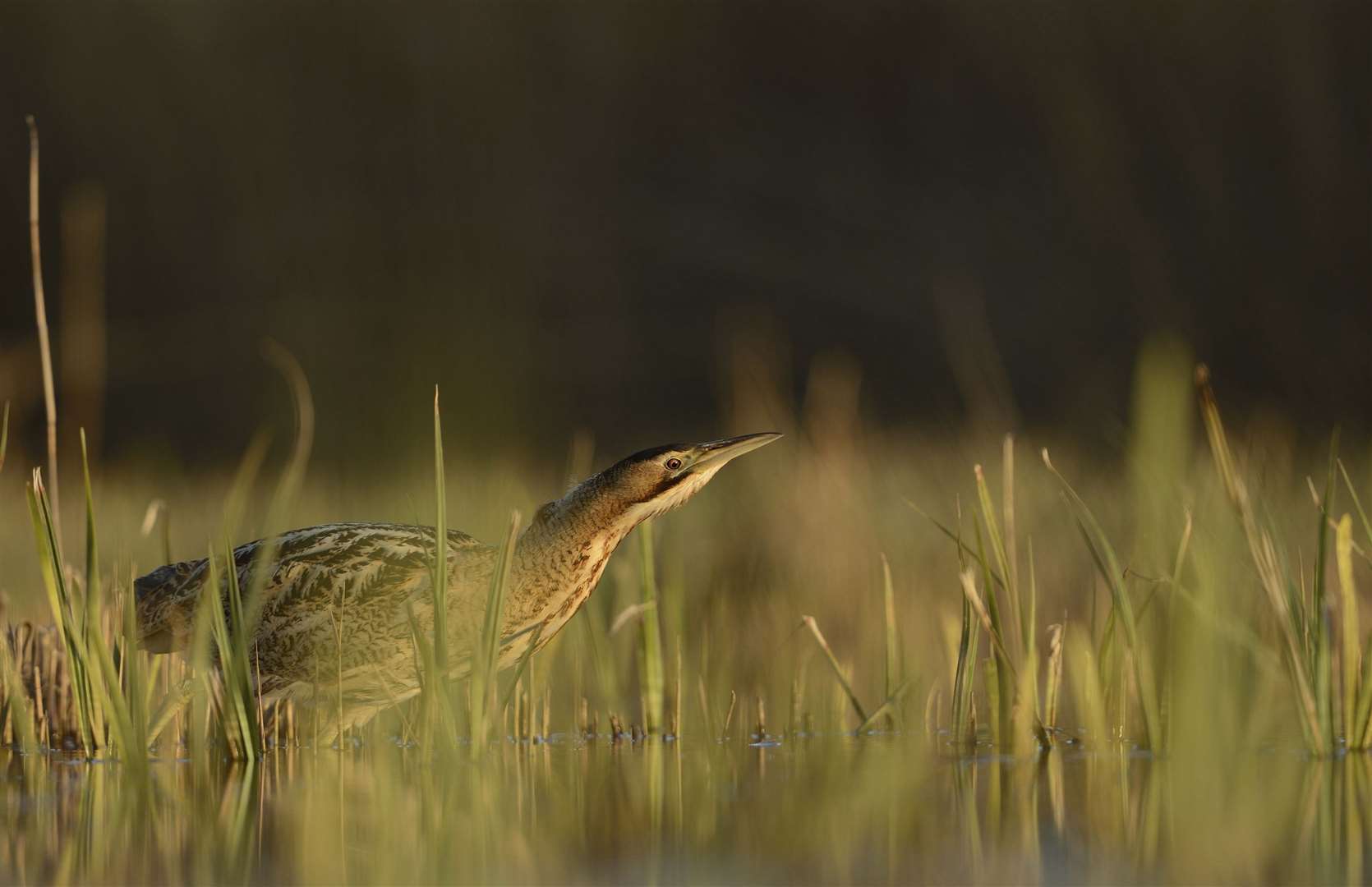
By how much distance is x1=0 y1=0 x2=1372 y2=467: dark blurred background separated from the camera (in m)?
9.16

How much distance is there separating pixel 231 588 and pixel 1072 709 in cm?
122

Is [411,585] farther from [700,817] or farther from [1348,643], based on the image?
[1348,643]

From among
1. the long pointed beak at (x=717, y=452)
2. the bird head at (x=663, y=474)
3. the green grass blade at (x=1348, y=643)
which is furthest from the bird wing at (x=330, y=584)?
the green grass blade at (x=1348, y=643)

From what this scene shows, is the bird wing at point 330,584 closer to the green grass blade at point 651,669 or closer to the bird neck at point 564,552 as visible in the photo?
the bird neck at point 564,552

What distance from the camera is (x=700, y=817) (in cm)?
186

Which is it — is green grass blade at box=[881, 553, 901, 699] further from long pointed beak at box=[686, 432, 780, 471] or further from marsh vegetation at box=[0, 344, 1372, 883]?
long pointed beak at box=[686, 432, 780, 471]

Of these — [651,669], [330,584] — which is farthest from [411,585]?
[651,669]

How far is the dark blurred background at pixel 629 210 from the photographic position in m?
9.16

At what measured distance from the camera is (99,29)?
10.7m

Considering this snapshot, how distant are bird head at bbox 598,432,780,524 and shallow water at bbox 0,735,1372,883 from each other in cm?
36

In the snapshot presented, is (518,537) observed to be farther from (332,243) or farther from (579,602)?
(332,243)

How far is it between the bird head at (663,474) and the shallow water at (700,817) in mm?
361

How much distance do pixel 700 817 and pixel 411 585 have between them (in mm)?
801

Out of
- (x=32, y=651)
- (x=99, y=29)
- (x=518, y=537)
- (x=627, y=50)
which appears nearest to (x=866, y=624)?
(x=518, y=537)
